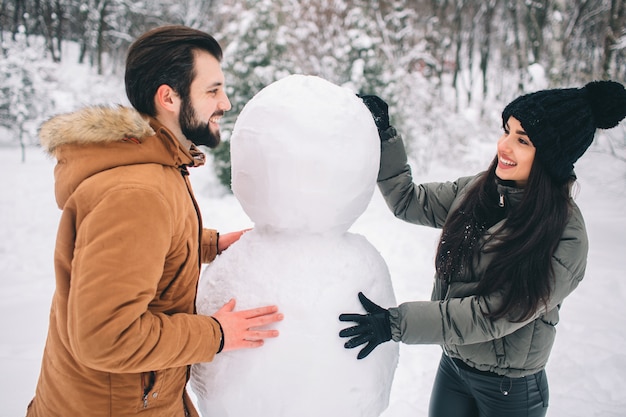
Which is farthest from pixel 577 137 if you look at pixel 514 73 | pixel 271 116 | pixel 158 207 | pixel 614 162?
pixel 514 73

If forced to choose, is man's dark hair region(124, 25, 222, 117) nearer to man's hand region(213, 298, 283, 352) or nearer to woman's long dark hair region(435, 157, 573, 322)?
man's hand region(213, 298, 283, 352)

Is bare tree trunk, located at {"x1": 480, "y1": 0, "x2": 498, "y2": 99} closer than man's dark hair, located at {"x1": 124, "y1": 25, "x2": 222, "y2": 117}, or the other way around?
man's dark hair, located at {"x1": 124, "y1": 25, "x2": 222, "y2": 117}

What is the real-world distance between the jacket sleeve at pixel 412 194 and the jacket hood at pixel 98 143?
97 centimetres

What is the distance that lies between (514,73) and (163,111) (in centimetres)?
1614

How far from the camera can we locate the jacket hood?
109 cm

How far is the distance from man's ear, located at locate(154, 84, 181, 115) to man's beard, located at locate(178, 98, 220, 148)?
2 centimetres

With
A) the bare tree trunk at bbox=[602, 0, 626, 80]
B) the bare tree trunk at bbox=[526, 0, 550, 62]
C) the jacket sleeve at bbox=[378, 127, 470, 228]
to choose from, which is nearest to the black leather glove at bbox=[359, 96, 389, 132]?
the jacket sleeve at bbox=[378, 127, 470, 228]

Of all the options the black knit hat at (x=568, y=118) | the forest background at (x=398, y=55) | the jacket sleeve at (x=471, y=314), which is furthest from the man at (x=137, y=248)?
the forest background at (x=398, y=55)

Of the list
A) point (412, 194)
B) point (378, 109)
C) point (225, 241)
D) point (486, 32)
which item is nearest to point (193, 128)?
point (225, 241)

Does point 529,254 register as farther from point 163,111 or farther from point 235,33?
point 235,33

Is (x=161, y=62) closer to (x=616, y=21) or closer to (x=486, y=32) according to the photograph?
(x=616, y=21)

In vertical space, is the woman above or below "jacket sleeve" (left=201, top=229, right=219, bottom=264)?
above

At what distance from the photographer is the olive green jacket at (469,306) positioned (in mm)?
1401

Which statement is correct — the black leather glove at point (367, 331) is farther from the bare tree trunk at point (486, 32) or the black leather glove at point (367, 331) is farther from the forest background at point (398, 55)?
the bare tree trunk at point (486, 32)
